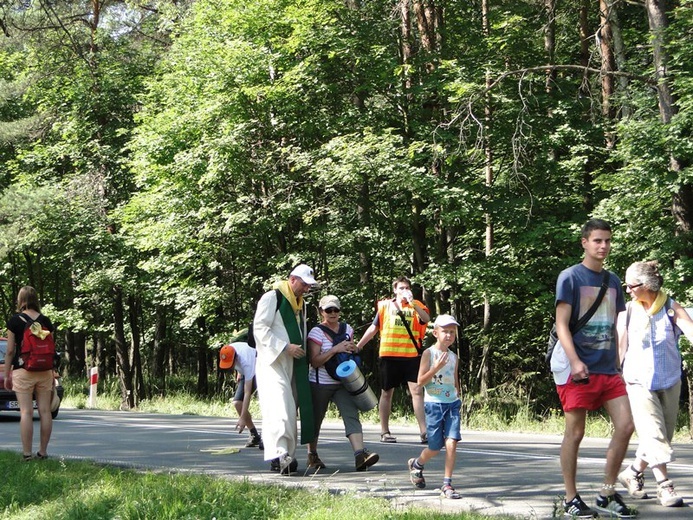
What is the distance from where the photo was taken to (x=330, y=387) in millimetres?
9930

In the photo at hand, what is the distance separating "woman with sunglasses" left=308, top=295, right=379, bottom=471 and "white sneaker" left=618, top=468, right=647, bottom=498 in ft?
8.78

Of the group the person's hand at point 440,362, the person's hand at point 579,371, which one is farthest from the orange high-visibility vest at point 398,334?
the person's hand at point 579,371

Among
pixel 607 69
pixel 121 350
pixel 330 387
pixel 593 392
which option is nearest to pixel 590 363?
pixel 593 392

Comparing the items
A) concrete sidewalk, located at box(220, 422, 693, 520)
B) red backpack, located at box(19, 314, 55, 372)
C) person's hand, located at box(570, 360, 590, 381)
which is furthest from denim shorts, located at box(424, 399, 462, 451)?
red backpack, located at box(19, 314, 55, 372)

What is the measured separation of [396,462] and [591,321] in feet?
13.8

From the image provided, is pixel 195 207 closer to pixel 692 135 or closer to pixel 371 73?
pixel 371 73

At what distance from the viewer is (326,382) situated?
9922mm

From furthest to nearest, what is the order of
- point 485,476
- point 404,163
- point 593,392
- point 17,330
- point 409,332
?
point 404,163
point 409,332
point 17,330
point 485,476
point 593,392

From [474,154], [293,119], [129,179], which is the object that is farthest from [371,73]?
[129,179]

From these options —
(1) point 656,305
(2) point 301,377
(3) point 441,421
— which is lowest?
(3) point 441,421

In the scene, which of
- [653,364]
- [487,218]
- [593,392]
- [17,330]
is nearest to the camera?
[593,392]

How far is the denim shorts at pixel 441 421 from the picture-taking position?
26.7 ft

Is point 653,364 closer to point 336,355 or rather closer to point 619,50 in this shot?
point 336,355

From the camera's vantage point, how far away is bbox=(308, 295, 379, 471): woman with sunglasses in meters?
9.81
